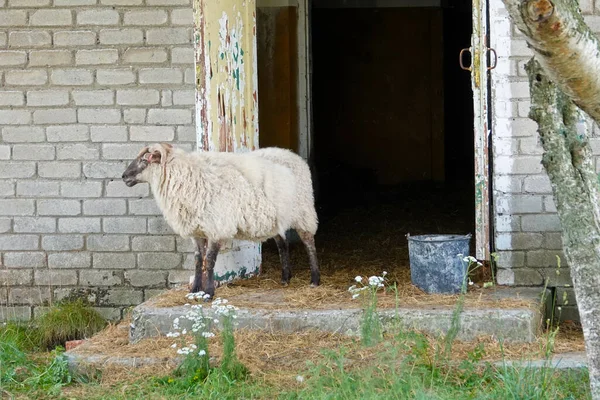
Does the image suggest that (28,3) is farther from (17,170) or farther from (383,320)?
(383,320)

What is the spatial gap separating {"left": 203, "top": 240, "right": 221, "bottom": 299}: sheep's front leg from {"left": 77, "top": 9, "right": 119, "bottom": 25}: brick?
2392 mm

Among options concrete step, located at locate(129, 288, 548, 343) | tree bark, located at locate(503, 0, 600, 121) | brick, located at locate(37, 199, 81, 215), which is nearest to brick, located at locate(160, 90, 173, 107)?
brick, located at locate(37, 199, 81, 215)

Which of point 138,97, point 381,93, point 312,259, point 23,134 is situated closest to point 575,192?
point 312,259

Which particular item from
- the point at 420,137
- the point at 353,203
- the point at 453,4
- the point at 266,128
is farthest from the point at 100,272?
the point at 453,4

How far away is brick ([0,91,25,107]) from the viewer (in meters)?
7.94

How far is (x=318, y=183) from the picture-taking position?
1210cm

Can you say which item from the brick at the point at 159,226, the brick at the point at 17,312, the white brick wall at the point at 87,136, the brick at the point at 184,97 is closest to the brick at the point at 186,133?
the white brick wall at the point at 87,136

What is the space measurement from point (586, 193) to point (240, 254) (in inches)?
145

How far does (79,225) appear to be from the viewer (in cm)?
791

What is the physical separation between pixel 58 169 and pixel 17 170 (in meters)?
0.37

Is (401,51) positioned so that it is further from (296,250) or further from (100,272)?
(100,272)

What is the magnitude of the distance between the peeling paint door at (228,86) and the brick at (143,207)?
844 millimetres

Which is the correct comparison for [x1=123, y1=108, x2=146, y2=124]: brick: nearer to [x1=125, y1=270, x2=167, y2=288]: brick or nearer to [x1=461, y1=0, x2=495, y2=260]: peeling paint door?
[x1=125, y1=270, x2=167, y2=288]: brick

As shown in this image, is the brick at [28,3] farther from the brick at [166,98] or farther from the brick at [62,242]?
the brick at [62,242]
